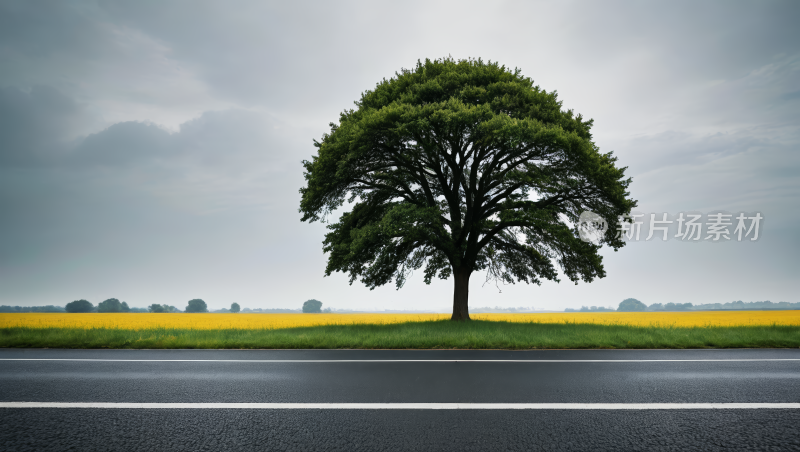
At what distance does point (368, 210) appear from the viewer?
23.8 m

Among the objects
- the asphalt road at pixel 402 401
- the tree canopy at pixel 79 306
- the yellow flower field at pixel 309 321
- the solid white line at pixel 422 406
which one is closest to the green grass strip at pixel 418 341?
the asphalt road at pixel 402 401

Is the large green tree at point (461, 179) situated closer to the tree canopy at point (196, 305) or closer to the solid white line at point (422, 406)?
the solid white line at point (422, 406)

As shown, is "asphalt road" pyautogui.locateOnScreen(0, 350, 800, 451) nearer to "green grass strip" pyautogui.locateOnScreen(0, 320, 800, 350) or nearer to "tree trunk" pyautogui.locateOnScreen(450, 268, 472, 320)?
"green grass strip" pyautogui.locateOnScreen(0, 320, 800, 350)

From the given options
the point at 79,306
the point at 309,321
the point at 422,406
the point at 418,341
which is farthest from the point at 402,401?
the point at 79,306

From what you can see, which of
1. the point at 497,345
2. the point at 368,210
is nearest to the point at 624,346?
the point at 497,345

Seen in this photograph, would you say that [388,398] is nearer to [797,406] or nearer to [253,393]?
[253,393]

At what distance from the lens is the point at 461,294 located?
21.9m

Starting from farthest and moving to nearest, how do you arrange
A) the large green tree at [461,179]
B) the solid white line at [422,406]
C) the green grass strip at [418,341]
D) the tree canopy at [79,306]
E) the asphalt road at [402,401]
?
the tree canopy at [79,306], the large green tree at [461,179], the green grass strip at [418,341], the solid white line at [422,406], the asphalt road at [402,401]

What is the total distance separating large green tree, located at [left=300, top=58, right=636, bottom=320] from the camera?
18469 mm

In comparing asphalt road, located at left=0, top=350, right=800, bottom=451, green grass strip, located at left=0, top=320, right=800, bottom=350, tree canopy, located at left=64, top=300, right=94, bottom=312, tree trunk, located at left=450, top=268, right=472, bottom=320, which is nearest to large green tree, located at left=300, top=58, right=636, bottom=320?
tree trunk, located at left=450, top=268, right=472, bottom=320

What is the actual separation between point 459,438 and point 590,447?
106cm

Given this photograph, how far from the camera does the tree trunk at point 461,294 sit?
2155cm

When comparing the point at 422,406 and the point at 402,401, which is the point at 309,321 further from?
the point at 422,406

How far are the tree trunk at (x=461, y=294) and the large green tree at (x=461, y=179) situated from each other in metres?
0.06
